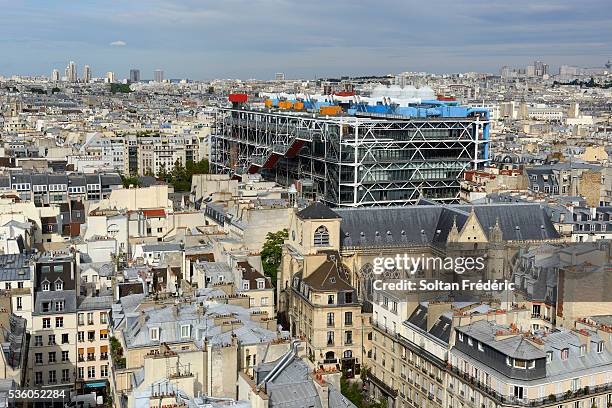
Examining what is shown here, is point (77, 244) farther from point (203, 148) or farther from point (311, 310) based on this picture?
point (203, 148)

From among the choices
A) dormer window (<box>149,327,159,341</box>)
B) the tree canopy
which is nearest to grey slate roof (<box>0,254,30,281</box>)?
dormer window (<box>149,327,159,341</box>)

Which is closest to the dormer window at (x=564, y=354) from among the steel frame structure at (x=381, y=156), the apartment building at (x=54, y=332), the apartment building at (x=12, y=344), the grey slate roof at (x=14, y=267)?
the apartment building at (x=12, y=344)

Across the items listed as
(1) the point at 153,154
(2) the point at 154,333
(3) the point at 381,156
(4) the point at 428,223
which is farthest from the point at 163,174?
(2) the point at 154,333

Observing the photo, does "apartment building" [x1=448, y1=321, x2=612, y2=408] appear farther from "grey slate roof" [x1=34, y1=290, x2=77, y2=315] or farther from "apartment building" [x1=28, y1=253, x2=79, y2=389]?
"grey slate roof" [x1=34, y1=290, x2=77, y2=315]

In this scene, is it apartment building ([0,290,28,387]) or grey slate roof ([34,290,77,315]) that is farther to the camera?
grey slate roof ([34,290,77,315])

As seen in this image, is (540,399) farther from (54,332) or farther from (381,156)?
(381,156)

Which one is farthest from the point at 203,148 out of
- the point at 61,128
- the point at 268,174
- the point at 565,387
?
the point at 565,387
